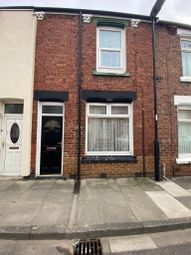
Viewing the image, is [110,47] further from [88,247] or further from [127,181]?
[88,247]

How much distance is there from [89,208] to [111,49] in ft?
21.1

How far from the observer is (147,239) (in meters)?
4.27

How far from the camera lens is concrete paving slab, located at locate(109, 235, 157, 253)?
3914 millimetres

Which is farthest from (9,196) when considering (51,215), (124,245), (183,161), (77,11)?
(77,11)

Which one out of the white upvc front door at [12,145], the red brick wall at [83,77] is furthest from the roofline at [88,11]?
the white upvc front door at [12,145]

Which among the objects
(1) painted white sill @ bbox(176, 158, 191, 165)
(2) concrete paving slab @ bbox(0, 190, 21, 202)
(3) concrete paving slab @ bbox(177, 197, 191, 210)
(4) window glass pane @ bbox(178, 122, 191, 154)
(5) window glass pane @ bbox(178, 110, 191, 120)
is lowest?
(3) concrete paving slab @ bbox(177, 197, 191, 210)

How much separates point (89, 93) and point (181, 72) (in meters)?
4.04

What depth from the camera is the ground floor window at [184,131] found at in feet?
30.3

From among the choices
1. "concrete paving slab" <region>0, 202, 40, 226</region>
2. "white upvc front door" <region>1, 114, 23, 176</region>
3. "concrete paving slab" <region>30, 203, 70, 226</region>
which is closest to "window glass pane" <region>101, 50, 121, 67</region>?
"white upvc front door" <region>1, 114, 23, 176</region>

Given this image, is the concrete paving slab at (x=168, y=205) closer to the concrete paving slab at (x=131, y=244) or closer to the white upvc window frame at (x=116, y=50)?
the concrete paving slab at (x=131, y=244)

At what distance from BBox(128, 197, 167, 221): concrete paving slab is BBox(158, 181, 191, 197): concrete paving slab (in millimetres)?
1065

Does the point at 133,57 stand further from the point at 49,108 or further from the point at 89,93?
the point at 49,108

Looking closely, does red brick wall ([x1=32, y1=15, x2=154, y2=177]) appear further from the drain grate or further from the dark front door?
the drain grate

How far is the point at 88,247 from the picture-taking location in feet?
13.1
